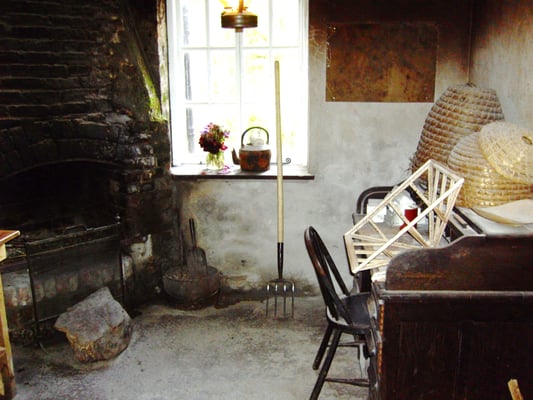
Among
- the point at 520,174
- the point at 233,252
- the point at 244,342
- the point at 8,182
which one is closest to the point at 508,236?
the point at 520,174

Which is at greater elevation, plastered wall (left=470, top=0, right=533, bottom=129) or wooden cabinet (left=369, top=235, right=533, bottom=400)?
plastered wall (left=470, top=0, right=533, bottom=129)

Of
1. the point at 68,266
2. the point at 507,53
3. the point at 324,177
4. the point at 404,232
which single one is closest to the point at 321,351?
the point at 404,232

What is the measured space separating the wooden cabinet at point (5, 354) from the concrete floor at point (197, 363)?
11 cm

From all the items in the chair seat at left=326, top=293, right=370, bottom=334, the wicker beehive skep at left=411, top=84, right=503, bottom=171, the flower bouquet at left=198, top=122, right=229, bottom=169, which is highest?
the wicker beehive skep at left=411, top=84, right=503, bottom=171

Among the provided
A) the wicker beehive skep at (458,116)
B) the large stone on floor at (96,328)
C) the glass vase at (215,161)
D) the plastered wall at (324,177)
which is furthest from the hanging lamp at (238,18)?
the large stone on floor at (96,328)

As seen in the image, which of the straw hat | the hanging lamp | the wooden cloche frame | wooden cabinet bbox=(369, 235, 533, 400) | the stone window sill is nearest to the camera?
wooden cabinet bbox=(369, 235, 533, 400)

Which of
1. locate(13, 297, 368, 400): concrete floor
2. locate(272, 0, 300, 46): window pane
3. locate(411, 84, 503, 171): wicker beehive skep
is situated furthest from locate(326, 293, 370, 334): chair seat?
locate(272, 0, 300, 46): window pane

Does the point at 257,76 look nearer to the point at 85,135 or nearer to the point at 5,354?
the point at 85,135

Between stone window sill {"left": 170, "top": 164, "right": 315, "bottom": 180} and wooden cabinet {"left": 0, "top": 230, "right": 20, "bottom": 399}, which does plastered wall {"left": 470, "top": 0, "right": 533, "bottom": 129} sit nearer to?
stone window sill {"left": 170, "top": 164, "right": 315, "bottom": 180}

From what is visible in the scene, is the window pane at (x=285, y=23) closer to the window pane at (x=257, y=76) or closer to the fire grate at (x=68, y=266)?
the window pane at (x=257, y=76)

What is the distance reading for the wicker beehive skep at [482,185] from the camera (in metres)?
2.74

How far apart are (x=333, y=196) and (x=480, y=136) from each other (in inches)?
69.4

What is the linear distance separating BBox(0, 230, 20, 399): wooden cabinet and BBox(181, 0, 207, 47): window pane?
2.18 metres

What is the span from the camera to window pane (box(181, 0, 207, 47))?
4.54 metres
